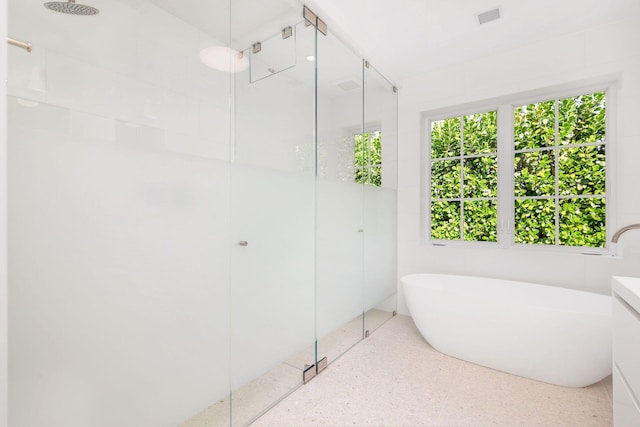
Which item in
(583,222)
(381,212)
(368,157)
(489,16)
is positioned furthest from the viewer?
(381,212)

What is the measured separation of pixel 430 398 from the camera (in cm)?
181

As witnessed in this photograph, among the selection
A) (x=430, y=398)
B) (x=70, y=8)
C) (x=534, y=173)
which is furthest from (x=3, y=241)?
(x=534, y=173)

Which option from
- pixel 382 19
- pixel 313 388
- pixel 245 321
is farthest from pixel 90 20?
pixel 313 388

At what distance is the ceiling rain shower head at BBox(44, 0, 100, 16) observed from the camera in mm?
1069

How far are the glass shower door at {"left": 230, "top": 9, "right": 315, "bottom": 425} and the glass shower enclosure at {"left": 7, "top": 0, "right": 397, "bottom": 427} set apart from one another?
0.01 m

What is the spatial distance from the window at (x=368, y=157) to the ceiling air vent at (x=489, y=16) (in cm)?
109

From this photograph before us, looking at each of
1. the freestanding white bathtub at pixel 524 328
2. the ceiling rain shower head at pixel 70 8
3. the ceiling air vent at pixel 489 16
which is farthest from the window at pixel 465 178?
the ceiling rain shower head at pixel 70 8

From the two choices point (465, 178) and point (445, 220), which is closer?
point (465, 178)

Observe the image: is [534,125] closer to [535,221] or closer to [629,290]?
[535,221]

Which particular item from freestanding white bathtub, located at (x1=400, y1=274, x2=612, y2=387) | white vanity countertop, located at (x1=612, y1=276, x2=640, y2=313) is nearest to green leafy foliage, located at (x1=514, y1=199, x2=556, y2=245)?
freestanding white bathtub, located at (x1=400, y1=274, x2=612, y2=387)

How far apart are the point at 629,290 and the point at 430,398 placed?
1.21m

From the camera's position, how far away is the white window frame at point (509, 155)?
2.41 m

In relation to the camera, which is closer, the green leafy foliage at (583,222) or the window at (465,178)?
the green leafy foliage at (583,222)

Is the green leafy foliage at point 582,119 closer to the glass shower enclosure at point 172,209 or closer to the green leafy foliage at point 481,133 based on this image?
the green leafy foliage at point 481,133
